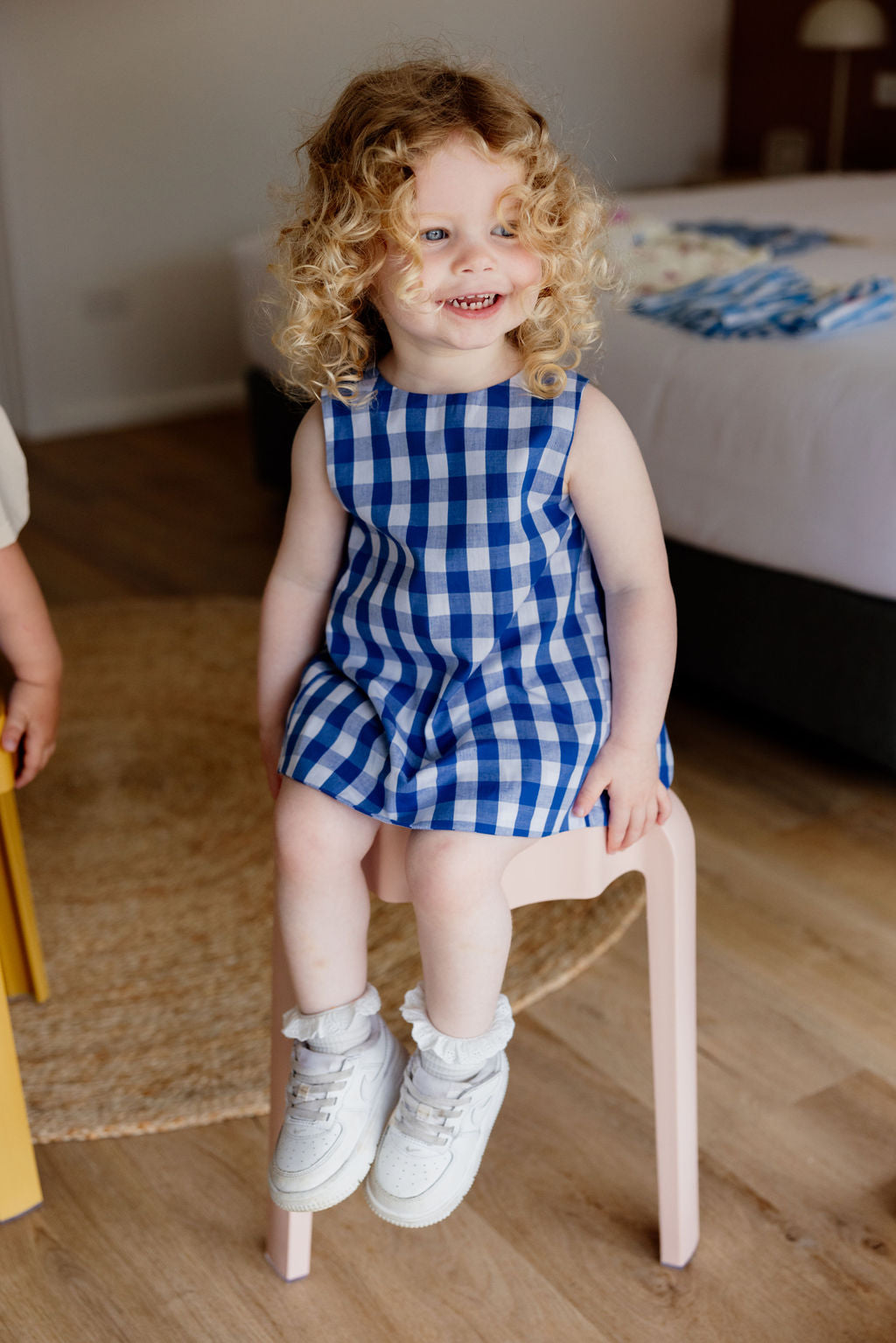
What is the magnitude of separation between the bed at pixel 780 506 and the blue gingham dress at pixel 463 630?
2.72ft

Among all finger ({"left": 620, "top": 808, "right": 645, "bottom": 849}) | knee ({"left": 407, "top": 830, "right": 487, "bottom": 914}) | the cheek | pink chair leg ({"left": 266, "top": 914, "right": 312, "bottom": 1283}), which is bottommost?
pink chair leg ({"left": 266, "top": 914, "right": 312, "bottom": 1283})

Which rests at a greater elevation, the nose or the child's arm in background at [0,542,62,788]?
the nose

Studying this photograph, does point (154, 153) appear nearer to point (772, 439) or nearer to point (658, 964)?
point (772, 439)

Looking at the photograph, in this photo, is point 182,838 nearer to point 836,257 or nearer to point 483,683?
point 483,683

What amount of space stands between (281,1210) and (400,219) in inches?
31.7

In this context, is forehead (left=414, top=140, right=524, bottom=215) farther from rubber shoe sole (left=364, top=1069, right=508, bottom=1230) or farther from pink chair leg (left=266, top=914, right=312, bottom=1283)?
rubber shoe sole (left=364, top=1069, right=508, bottom=1230)

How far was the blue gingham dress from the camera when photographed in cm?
98

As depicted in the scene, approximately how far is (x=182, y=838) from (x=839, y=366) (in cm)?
112

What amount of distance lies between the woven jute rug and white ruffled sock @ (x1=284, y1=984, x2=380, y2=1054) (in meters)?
0.41

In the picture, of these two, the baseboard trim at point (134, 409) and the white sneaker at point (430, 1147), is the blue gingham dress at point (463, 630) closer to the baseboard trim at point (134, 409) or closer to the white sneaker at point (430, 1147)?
the white sneaker at point (430, 1147)

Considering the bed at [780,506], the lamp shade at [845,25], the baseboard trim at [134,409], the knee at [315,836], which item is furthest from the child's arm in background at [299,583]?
the lamp shade at [845,25]

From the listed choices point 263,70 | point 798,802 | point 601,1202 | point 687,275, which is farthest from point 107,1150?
point 263,70

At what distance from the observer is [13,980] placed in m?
1.57

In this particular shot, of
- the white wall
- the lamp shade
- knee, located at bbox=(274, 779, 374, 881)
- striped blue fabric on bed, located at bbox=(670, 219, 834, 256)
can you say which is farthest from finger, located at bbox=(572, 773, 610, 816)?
the lamp shade
